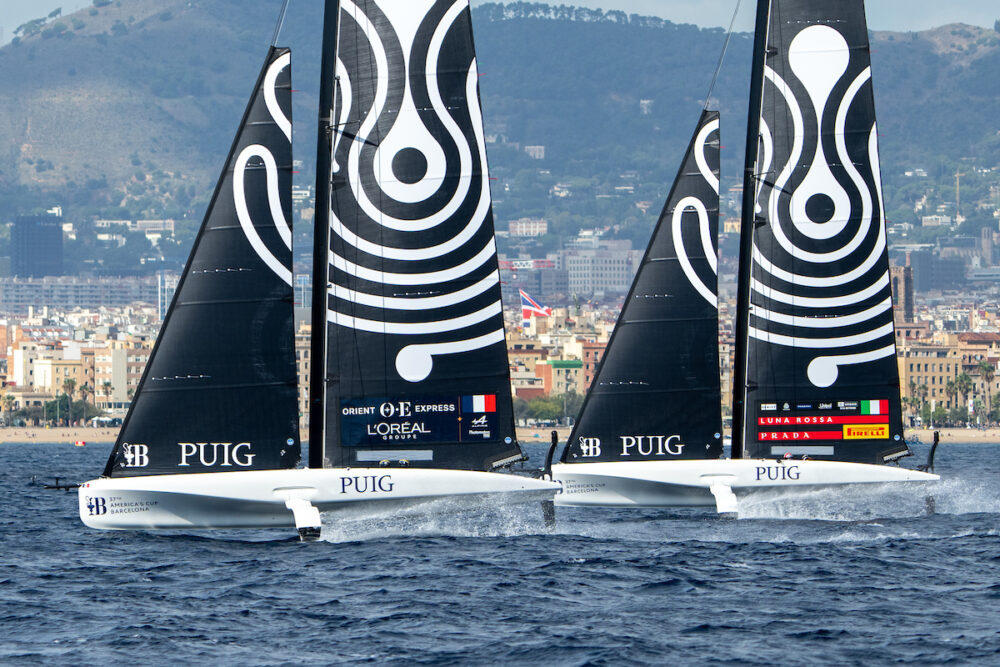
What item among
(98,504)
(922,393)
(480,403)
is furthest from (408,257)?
(922,393)

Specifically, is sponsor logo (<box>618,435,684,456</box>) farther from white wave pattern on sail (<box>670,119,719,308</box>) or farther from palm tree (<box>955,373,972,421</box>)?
palm tree (<box>955,373,972,421</box>)

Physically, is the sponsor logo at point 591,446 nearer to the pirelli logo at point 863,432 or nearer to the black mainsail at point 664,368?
the black mainsail at point 664,368

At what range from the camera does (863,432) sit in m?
30.6

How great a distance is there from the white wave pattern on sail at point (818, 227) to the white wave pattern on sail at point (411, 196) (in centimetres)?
613

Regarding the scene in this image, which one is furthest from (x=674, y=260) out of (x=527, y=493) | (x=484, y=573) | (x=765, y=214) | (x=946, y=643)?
(x=946, y=643)

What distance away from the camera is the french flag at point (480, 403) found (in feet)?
86.2

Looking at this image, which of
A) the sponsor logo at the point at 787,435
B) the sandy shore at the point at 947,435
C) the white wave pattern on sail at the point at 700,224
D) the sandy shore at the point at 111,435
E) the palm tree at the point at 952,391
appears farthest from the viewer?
the palm tree at the point at 952,391

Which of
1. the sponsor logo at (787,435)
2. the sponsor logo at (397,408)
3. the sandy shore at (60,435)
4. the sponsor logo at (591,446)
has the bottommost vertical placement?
the sandy shore at (60,435)

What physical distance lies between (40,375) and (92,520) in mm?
165728

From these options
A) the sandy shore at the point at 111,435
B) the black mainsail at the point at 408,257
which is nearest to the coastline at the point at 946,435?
the sandy shore at the point at 111,435

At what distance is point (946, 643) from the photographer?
18.8 m

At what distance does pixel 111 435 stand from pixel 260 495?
131m

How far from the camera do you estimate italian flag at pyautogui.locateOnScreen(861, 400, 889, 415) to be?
3067cm

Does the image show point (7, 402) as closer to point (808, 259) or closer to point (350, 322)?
point (808, 259)
